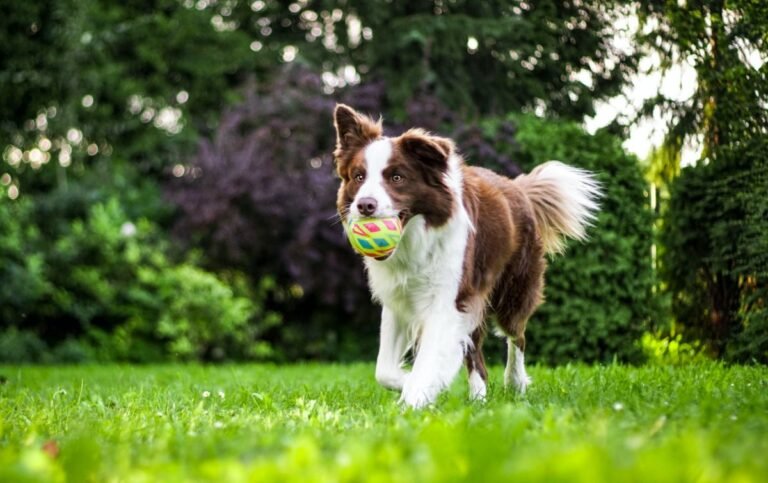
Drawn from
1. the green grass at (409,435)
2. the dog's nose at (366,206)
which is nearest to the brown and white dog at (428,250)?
the dog's nose at (366,206)

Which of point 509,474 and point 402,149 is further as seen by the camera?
point 402,149

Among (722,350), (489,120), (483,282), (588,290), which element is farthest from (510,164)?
(483,282)

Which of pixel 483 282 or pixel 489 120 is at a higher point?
pixel 489 120

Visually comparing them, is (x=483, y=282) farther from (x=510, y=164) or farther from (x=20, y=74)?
(x=20, y=74)

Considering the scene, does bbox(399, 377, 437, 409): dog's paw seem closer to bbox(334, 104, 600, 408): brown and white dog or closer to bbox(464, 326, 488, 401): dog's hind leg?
bbox(334, 104, 600, 408): brown and white dog

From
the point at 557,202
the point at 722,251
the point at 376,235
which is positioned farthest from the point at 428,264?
the point at 722,251

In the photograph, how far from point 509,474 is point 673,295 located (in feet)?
21.2

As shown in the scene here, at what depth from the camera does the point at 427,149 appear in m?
4.91

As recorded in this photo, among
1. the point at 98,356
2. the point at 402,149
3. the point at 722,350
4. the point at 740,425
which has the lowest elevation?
the point at 98,356

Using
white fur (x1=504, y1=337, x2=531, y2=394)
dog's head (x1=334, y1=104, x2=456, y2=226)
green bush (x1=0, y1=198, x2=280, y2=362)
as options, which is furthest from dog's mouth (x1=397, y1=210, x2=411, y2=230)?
green bush (x1=0, y1=198, x2=280, y2=362)

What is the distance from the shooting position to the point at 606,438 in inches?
107

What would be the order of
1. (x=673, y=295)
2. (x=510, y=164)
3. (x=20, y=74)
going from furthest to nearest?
(x=20, y=74)
(x=510, y=164)
(x=673, y=295)

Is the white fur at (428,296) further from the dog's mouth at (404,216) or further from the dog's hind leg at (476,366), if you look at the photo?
the dog's hind leg at (476,366)

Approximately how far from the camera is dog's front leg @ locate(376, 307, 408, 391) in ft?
16.7
